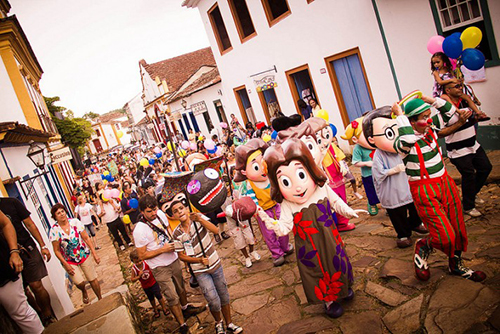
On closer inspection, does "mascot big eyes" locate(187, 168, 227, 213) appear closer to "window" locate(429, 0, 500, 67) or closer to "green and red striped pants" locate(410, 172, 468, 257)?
"green and red striped pants" locate(410, 172, 468, 257)

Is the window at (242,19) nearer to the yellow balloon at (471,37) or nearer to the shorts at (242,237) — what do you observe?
the shorts at (242,237)

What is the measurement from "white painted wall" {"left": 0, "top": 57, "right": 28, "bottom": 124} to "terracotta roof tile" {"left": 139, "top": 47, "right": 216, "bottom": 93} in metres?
18.0

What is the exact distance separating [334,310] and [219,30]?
14.1m

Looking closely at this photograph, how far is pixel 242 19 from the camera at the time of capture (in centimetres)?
1380

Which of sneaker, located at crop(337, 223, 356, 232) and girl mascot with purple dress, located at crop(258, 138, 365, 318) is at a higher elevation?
girl mascot with purple dress, located at crop(258, 138, 365, 318)

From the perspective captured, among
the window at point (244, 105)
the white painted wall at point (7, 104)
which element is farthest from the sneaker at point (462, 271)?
the window at point (244, 105)

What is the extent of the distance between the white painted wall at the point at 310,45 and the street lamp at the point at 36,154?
7481mm

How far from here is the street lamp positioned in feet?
29.3

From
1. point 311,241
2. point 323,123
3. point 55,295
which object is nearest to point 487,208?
point 323,123

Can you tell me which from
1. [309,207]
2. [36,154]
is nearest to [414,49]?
[309,207]

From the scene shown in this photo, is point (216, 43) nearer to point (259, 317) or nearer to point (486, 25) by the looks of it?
point (486, 25)

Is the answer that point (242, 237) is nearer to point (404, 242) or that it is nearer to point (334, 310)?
point (334, 310)

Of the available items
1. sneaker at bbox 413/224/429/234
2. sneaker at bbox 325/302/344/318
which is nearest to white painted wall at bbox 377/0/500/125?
sneaker at bbox 413/224/429/234

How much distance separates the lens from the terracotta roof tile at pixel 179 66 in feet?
104
